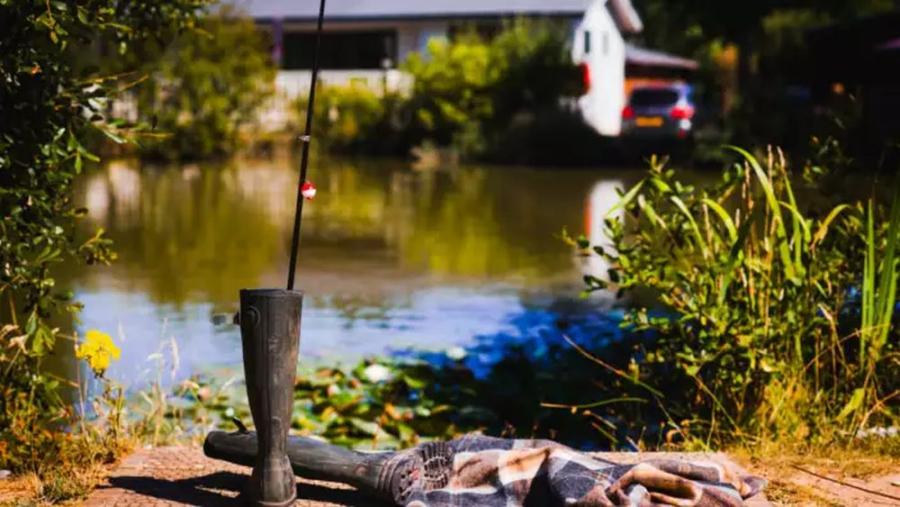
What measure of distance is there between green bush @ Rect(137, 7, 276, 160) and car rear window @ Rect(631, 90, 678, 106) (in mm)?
9077

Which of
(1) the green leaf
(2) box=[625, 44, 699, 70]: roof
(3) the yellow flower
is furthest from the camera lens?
(2) box=[625, 44, 699, 70]: roof

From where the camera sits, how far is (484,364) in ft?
28.4

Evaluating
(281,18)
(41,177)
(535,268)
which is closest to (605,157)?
(281,18)

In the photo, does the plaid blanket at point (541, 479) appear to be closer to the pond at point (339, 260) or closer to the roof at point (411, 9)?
the pond at point (339, 260)

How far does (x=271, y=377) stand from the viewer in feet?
14.8

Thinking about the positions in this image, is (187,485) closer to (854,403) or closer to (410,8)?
(854,403)

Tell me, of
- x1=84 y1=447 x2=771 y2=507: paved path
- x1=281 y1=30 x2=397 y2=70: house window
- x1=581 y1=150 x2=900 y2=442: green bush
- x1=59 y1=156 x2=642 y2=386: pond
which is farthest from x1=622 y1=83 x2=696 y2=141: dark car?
x1=84 y1=447 x2=771 y2=507: paved path

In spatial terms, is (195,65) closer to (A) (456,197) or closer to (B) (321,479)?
(A) (456,197)

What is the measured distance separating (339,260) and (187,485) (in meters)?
9.11

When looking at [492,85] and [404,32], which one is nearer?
[492,85]

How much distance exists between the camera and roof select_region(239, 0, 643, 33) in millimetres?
40438

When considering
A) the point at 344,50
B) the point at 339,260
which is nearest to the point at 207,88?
the point at 344,50

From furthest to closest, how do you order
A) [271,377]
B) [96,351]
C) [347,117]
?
[347,117]
[96,351]
[271,377]

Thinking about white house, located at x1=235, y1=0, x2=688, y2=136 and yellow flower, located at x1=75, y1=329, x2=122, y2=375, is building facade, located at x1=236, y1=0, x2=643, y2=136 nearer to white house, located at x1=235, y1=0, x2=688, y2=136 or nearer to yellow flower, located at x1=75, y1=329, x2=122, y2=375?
white house, located at x1=235, y1=0, x2=688, y2=136
